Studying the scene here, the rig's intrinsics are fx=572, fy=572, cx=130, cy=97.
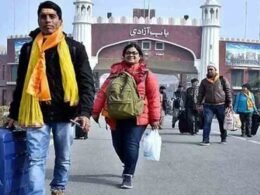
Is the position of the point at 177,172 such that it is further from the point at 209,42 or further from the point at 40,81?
the point at 209,42

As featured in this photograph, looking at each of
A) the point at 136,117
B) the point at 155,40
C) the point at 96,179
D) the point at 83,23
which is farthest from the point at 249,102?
the point at 83,23

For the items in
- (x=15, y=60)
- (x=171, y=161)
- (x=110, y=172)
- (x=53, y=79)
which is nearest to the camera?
(x=53, y=79)

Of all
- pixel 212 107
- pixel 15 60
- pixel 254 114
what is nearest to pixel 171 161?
pixel 212 107

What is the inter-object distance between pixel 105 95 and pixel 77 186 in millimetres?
1054

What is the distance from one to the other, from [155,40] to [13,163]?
6076 centimetres

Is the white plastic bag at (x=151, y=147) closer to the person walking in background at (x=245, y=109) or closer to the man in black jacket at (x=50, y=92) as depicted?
the man in black jacket at (x=50, y=92)

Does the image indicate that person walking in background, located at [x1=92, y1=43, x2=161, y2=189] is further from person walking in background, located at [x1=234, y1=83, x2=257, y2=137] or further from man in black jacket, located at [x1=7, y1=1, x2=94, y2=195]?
person walking in background, located at [x1=234, y1=83, x2=257, y2=137]

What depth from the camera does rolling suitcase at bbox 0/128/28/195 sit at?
4.15m

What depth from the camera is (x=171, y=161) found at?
341 inches

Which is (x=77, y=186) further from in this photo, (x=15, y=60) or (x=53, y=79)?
(x=15, y=60)

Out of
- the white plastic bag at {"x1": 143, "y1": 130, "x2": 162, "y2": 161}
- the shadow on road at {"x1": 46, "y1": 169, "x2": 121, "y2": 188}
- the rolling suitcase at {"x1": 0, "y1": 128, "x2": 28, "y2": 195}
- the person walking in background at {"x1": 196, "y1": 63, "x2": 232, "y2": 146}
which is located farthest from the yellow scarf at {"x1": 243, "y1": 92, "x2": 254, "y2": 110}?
the rolling suitcase at {"x1": 0, "y1": 128, "x2": 28, "y2": 195}

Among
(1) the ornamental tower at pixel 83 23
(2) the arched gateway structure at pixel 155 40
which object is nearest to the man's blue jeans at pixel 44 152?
(1) the ornamental tower at pixel 83 23

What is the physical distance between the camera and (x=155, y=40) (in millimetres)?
64500

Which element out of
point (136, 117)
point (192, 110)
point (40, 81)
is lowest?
point (192, 110)
